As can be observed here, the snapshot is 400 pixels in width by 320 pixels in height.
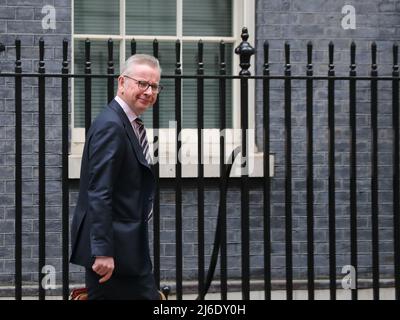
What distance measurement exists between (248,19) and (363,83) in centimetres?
115

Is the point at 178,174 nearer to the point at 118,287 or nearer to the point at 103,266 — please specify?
the point at 118,287

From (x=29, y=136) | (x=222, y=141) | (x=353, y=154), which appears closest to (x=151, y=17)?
(x=29, y=136)

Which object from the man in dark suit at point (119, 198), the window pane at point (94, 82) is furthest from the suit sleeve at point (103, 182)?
the window pane at point (94, 82)

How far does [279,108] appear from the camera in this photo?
8.87 metres

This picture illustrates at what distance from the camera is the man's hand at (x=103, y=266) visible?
5129mm

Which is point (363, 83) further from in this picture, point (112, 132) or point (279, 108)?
point (112, 132)

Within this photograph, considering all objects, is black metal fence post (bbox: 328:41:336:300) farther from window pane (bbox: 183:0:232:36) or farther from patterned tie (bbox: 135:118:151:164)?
window pane (bbox: 183:0:232:36)

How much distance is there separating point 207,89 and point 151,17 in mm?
796

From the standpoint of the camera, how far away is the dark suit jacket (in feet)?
16.9

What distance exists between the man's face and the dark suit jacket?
8 centimetres

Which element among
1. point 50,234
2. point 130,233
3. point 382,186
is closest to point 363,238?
point 382,186

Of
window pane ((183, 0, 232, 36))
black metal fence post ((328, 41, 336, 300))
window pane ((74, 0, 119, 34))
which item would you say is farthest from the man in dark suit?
window pane ((183, 0, 232, 36))

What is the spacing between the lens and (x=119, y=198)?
5258mm
